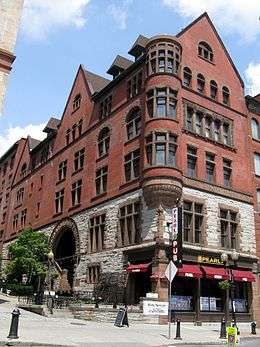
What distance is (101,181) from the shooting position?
4003cm

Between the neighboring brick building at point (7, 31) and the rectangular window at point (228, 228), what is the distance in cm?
2118

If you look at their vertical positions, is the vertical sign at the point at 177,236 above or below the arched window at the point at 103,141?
below

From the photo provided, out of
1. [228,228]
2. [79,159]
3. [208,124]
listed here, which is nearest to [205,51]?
[208,124]

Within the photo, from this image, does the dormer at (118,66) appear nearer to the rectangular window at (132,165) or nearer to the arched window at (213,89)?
the arched window at (213,89)

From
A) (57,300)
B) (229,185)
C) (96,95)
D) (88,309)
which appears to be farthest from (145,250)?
(96,95)

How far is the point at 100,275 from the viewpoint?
36.0 metres

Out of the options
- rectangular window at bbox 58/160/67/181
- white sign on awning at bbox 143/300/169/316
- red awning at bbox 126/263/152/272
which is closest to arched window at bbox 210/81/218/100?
red awning at bbox 126/263/152/272

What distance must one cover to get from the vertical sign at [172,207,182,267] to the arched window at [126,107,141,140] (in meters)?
9.02

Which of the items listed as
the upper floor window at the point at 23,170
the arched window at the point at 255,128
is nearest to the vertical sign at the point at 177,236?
the arched window at the point at 255,128

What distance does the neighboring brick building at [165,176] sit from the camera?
31594 millimetres

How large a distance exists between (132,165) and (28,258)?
14.5m

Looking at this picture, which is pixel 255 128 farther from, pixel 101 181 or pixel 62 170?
pixel 62 170

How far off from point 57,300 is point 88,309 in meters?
4.77

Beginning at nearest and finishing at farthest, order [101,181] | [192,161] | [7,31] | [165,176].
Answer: [7,31], [165,176], [192,161], [101,181]
